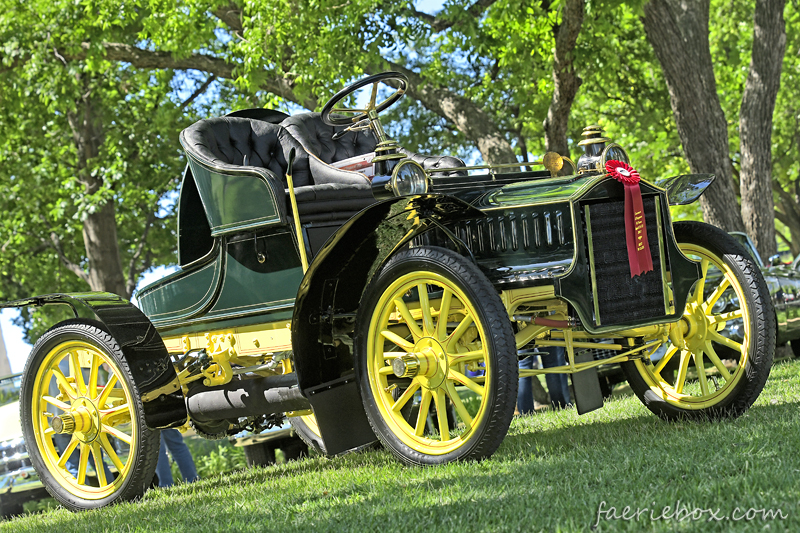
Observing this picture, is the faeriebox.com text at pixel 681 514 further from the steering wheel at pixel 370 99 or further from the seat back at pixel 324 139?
the seat back at pixel 324 139

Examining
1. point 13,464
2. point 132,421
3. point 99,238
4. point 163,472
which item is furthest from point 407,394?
point 99,238

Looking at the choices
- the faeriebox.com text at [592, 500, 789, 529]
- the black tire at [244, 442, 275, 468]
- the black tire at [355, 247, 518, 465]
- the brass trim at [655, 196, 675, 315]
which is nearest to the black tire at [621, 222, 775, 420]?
the brass trim at [655, 196, 675, 315]

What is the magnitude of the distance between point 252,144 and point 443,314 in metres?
2.73

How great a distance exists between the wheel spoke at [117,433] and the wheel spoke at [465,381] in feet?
6.70

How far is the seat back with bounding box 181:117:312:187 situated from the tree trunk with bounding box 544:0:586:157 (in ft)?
12.4

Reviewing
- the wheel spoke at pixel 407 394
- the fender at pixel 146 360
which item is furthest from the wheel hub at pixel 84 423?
the wheel spoke at pixel 407 394

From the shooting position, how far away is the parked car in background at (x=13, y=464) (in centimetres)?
581

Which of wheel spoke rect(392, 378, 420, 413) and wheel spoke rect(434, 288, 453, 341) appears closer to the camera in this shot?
wheel spoke rect(434, 288, 453, 341)

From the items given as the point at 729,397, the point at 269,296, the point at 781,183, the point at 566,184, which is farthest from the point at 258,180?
the point at 781,183

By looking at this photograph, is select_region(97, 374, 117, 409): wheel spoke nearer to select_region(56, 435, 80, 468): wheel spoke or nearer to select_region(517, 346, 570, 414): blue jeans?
select_region(56, 435, 80, 468): wheel spoke

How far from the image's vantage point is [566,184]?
4.12m

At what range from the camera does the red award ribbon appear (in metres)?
3.99

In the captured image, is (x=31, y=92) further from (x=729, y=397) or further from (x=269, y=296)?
(x=729, y=397)

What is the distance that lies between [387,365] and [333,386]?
1.12 ft
